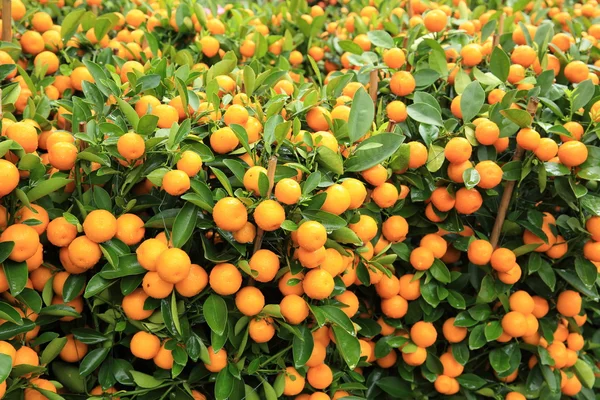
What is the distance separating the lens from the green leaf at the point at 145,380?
1.10 m

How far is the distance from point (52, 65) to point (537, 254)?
1.38 meters

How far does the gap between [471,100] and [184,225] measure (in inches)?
28.6

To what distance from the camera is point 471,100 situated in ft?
4.27

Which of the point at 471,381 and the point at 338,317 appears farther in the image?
the point at 471,381

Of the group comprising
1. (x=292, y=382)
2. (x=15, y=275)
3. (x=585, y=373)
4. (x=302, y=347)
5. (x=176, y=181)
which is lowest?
(x=585, y=373)

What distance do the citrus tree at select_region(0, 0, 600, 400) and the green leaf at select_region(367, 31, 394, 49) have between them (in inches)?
0.4

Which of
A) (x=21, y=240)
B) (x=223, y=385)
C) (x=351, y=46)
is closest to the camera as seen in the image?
(x=21, y=240)

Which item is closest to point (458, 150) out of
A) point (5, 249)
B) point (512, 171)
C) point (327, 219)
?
point (512, 171)

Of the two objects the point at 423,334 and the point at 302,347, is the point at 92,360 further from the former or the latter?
the point at 423,334

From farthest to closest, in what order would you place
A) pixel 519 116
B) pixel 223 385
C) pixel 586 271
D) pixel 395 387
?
pixel 395 387
pixel 586 271
pixel 519 116
pixel 223 385

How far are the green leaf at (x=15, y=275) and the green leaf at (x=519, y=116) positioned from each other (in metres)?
1.03

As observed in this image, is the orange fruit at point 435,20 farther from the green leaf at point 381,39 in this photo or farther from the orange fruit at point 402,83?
the orange fruit at point 402,83

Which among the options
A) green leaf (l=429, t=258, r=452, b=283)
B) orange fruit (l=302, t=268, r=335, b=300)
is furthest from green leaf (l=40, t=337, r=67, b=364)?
green leaf (l=429, t=258, r=452, b=283)

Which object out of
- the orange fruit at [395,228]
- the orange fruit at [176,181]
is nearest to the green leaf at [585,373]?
the orange fruit at [395,228]
